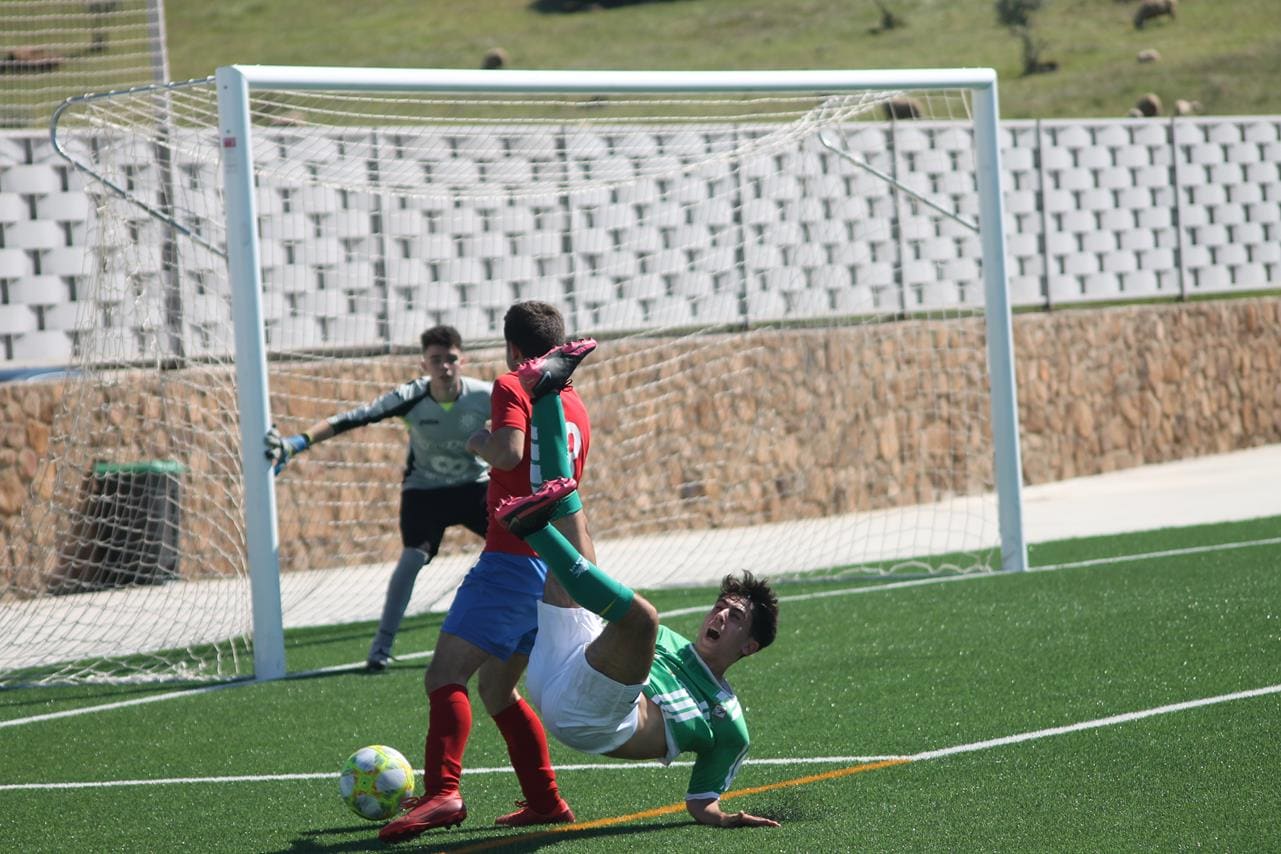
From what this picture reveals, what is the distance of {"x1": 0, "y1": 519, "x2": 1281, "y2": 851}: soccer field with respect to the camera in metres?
5.38

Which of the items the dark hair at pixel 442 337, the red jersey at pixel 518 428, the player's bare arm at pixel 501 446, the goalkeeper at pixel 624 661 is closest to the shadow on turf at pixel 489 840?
the goalkeeper at pixel 624 661

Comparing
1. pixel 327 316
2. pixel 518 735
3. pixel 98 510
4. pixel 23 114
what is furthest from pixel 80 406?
pixel 23 114

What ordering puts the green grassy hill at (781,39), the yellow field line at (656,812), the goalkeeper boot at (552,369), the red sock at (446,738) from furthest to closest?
the green grassy hill at (781,39) → the red sock at (446,738) → the yellow field line at (656,812) → the goalkeeper boot at (552,369)

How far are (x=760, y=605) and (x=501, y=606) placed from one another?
892 millimetres

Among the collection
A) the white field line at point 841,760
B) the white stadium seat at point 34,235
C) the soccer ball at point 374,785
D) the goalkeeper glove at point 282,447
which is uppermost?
the white stadium seat at point 34,235

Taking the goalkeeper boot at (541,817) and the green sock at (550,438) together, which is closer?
the green sock at (550,438)

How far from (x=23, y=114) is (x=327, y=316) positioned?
392 cm

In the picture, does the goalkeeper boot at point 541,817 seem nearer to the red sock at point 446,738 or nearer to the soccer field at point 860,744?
the soccer field at point 860,744

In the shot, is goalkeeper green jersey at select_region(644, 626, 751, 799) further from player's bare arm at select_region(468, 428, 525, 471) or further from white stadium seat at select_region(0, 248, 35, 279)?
white stadium seat at select_region(0, 248, 35, 279)

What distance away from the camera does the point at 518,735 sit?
5.73 metres

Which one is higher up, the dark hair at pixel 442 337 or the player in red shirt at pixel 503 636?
the dark hair at pixel 442 337

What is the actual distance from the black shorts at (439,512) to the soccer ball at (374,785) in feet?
12.2

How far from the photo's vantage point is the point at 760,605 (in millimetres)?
5660

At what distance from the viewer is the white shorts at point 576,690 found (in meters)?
5.32
